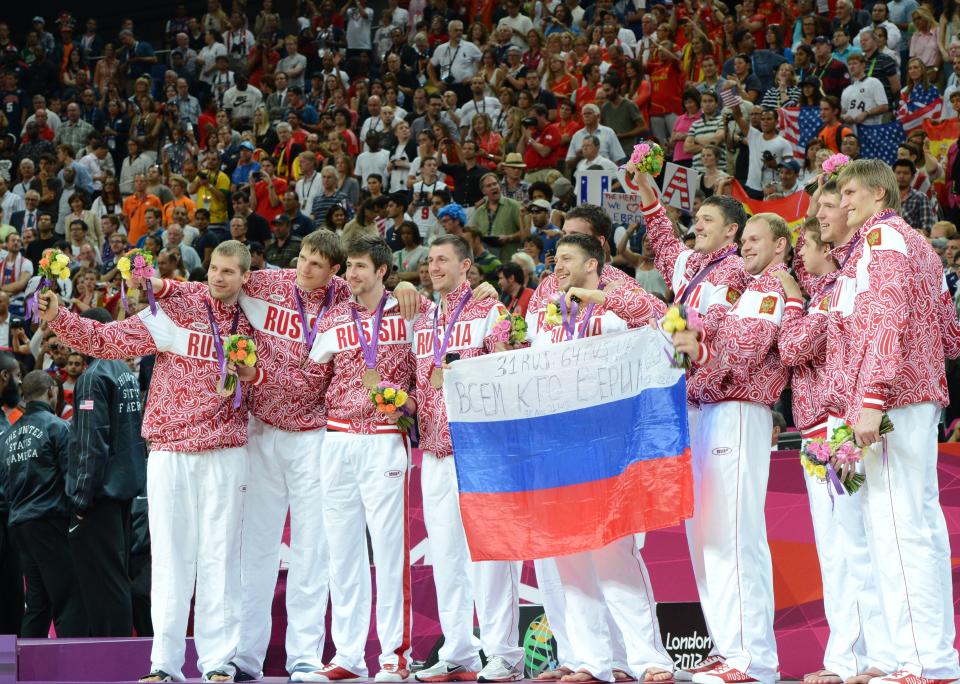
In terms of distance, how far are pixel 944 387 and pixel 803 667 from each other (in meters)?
2.46

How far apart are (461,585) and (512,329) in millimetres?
1497

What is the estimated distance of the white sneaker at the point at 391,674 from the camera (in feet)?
22.8

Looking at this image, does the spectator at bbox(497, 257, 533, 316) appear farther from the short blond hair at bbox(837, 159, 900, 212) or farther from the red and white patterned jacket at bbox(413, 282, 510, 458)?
the short blond hair at bbox(837, 159, 900, 212)

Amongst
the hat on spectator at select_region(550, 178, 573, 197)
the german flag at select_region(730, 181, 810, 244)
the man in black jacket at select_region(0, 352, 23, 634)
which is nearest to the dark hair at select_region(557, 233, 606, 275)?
the man in black jacket at select_region(0, 352, 23, 634)

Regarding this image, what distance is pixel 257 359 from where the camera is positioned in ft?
24.5

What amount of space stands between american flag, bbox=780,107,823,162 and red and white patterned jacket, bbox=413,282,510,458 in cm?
772

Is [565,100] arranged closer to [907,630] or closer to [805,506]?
[805,506]

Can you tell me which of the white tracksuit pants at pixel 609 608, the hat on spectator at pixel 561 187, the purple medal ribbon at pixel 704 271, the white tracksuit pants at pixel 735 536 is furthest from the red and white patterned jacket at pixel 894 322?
the hat on spectator at pixel 561 187

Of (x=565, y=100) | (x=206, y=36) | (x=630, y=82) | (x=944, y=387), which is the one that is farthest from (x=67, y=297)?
(x=944, y=387)

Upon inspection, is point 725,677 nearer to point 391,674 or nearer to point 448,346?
point 391,674

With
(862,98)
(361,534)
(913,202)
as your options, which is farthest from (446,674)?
(862,98)

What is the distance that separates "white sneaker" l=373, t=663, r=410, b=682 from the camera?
6941mm

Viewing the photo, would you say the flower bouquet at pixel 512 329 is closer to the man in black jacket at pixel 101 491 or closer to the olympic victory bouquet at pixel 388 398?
the olympic victory bouquet at pixel 388 398

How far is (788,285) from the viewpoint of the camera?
21.1 ft
